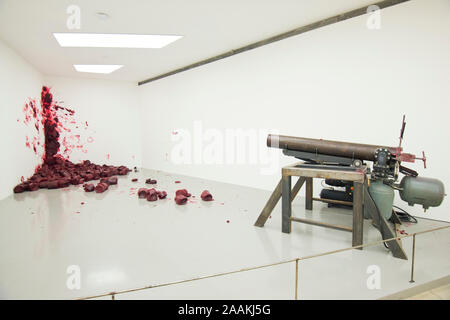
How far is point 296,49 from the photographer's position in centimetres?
458

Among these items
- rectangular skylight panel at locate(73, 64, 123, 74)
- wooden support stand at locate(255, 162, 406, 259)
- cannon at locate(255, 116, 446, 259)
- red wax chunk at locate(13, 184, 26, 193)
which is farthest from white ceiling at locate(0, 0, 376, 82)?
red wax chunk at locate(13, 184, 26, 193)

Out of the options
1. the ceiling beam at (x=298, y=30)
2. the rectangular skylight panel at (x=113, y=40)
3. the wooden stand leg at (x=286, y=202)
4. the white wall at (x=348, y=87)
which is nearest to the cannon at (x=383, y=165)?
A: the wooden stand leg at (x=286, y=202)

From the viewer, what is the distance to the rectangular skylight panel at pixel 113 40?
471 centimetres

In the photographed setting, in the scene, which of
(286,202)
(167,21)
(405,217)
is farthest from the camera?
(167,21)

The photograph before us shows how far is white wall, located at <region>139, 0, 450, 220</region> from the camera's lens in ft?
10.6

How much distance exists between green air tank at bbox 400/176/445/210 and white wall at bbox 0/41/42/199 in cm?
586

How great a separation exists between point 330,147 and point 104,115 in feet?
24.5

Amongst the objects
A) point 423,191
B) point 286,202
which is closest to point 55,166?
point 286,202

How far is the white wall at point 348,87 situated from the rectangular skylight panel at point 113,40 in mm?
1422

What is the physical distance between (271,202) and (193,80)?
4.57 m

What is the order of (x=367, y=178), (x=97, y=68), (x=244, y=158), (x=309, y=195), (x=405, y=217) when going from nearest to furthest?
(x=367, y=178)
(x=405, y=217)
(x=309, y=195)
(x=244, y=158)
(x=97, y=68)

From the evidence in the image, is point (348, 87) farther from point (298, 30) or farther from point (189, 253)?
point (189, 253)

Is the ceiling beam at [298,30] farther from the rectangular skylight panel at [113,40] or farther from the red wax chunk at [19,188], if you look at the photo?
the red wax chunk at [19,188]

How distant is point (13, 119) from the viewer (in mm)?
5262
